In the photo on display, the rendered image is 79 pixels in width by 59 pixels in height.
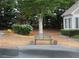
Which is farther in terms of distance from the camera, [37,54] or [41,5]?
[41,5]

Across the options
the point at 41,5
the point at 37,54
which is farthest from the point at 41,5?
the point at 37,54

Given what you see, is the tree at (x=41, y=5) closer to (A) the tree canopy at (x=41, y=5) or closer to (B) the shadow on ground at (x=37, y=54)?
(A) the tree canopy at (x=41, y=5)

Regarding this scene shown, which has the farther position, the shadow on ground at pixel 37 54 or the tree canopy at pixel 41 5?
the tree canopy at pixel 41 5

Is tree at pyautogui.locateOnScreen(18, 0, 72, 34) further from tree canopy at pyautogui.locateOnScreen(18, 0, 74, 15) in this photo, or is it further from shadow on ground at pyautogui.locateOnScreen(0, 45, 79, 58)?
shadow on ground at pyautogui.locateOnScreen(0, 45, 79, 58)

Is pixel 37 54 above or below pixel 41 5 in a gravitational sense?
below

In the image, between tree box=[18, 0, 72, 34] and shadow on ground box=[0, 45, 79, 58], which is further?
tree box=[18, 0, 72, 34]

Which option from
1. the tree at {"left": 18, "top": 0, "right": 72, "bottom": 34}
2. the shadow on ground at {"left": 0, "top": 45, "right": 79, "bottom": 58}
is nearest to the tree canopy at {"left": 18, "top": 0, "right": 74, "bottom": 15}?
the tree at {"left": 18, "top": 0, "right": 72, "bottom": 34}

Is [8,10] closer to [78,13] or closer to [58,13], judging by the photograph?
[58,13]

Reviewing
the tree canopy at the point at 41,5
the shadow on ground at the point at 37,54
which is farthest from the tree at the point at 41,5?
the shadow on ground at the point at 37,54

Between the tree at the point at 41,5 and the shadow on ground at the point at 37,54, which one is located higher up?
the tree at the point at 41,5

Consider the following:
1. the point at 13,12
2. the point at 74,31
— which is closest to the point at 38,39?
the point at 74,31

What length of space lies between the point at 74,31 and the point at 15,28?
770 cm

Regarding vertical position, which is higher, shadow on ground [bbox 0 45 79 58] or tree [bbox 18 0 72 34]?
tree [bbox 18 0 72 34]

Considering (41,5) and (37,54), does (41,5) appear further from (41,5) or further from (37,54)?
(37,54)
